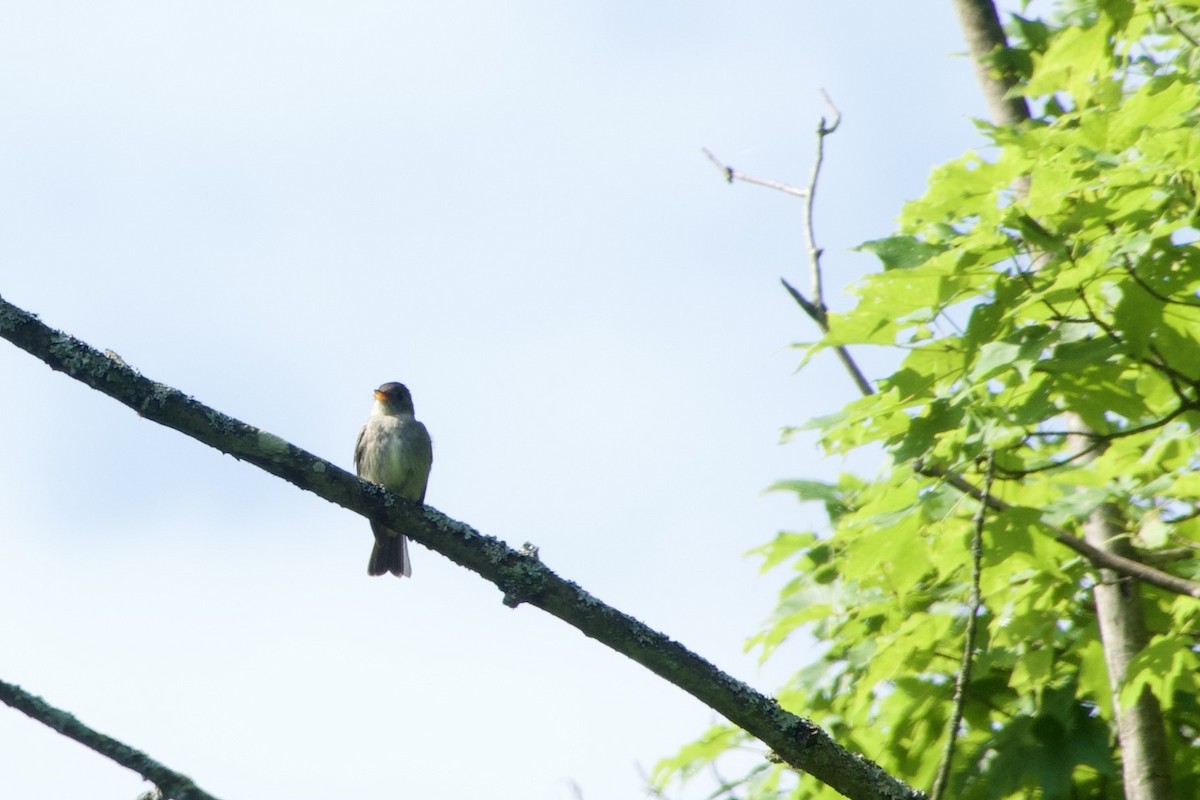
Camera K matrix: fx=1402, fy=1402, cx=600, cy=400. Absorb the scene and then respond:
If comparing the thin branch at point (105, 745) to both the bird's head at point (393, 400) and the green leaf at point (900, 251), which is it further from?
the bird's head at point (393, 400)

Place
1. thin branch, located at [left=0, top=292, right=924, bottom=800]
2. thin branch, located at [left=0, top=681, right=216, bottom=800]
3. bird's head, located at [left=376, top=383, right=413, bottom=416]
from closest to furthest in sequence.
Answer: thin branch, located at [left=0, top=681, right=216, bottom=800], thin branch, located at [left=0, top=292, right=924, bottom=800], bird's head, located at [left=376, top=383, right=413, bottom=416]


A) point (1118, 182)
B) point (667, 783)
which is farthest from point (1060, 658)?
point (1118, 182)

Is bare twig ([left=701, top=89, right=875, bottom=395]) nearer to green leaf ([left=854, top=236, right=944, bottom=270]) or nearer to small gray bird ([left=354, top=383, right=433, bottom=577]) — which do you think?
green leaf ([left=854, top=236, right=944, bottom=270])

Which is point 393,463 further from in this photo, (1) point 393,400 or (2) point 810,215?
(2) point 810,215

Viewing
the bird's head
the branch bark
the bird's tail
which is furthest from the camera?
the bird's head

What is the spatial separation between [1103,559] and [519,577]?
2096 mm

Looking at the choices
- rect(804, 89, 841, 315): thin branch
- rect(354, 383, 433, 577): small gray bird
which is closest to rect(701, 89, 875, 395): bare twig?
rect(804, 89, 841, 315): thin branch

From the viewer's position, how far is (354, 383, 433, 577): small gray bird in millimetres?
8859

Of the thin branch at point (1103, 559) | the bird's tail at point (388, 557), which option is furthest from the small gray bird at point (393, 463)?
the thin branch at point (1103, 559)

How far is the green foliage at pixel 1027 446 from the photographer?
12.7 feet

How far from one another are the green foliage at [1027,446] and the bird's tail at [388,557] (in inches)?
167

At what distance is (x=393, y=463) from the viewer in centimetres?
884

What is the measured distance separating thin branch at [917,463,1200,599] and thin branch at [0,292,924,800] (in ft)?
3.48

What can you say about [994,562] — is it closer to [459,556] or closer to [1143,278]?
[1143,278]
